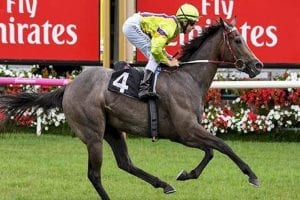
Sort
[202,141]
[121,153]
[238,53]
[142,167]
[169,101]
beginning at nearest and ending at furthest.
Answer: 1. [202,141]
2. [169,101]
3. [238,53]
4. [121,153]
5. [142,167]

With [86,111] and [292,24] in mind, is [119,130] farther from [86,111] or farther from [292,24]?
[292,24]

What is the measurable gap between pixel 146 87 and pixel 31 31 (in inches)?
222

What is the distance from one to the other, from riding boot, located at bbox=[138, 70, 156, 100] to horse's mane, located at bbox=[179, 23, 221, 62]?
402 mm

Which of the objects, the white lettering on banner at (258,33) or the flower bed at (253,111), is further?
the white lettering on banner at (258,33)

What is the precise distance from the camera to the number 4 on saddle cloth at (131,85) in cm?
701

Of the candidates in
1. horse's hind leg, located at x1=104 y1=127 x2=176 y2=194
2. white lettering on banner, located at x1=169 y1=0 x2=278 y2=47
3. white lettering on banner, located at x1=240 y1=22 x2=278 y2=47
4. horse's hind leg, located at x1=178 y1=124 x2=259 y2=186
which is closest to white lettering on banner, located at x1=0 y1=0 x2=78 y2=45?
white lettering on banner, located at x1=169 y1=0 x2=278 y2=47

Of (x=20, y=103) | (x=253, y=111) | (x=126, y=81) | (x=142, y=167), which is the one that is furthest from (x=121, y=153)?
(x=253, y=111)

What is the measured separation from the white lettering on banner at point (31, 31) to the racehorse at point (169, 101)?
4.90 metres

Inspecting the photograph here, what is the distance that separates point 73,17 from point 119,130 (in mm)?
5137

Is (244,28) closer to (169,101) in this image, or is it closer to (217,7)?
(217,7)

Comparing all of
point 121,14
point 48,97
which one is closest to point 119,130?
point 48,97

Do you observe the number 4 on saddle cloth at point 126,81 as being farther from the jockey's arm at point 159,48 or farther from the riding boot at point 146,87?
the jockey's arm at point 159,48

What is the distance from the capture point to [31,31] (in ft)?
40.2

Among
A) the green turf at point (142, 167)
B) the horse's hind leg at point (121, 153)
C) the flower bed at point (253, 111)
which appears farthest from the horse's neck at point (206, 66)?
the flower bed at point (253, 111)
